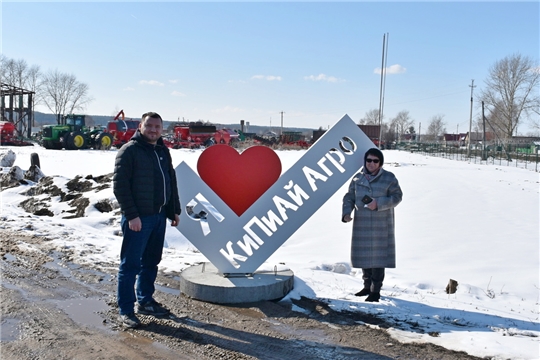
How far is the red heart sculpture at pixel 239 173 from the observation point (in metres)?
5.62

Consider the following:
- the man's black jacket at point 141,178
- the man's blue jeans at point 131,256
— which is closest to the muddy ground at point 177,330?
the man's blue jeans at point 131,256

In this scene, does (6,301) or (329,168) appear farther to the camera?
(329,168)

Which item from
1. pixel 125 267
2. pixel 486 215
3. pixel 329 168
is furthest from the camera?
pixel 486 215

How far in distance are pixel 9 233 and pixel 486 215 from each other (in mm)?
8649

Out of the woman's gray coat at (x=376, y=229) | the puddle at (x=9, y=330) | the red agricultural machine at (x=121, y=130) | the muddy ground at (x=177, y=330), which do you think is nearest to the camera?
the muddy ground at (x=177, y=330)

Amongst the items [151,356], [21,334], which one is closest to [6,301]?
[21,334]

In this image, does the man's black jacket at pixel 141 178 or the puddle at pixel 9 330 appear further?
the man's black jacket at pixel 141 178

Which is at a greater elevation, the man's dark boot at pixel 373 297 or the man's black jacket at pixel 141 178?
the man's black jacket at pixel 141 178

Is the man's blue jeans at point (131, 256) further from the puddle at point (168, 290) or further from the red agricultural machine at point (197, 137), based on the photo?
the red agricultural machine at point (197, 137)

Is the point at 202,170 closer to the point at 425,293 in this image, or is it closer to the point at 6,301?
the point at 6,301

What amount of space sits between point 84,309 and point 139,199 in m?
1.27

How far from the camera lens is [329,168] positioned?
17.7ft

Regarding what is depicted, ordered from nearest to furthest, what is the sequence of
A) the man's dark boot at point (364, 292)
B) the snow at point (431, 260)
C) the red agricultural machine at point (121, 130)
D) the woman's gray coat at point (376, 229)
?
the snow at point (431, 260) → the woman's gray coat at point (376, 229) → the man's dark boot at point (364, 292) → the red agricultural machine at point (121, 130)

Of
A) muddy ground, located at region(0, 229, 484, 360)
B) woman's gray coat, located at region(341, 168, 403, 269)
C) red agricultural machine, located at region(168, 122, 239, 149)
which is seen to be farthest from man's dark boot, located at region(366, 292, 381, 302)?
red agricultural machine, located at region(168, 122, 239, 149)
